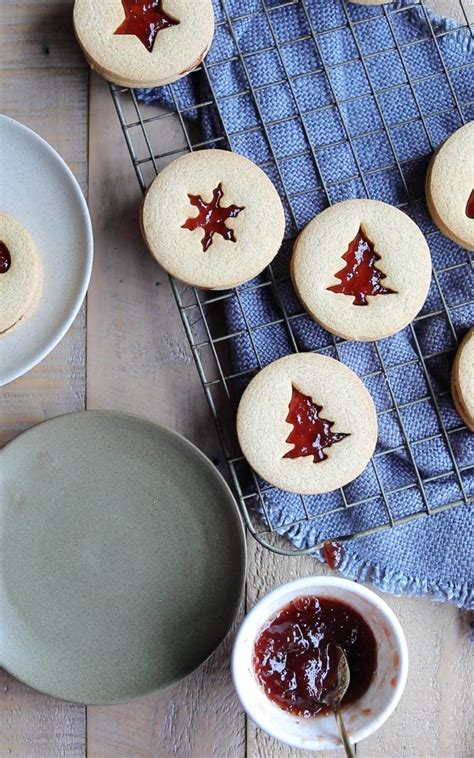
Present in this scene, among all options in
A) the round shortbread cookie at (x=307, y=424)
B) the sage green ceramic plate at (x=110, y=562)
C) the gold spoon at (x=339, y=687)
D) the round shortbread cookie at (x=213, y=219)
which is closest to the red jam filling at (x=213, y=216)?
the round shortbread cookie at (x=213, y=219)

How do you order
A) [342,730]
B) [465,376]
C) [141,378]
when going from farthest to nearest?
[141,378] → [465,376] → [342,730]

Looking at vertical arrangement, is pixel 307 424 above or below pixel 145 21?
below

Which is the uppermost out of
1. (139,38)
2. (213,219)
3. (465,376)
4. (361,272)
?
(139,38)

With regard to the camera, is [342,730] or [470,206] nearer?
[342,730]

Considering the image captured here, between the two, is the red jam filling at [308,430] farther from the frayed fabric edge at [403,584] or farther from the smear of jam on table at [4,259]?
the smear of jam on table at [4,259]

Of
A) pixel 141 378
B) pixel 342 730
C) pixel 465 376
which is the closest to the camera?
pixel 342 730

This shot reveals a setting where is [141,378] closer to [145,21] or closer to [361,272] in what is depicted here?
[361,272]

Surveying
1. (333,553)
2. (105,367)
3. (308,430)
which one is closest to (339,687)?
(333,553)
